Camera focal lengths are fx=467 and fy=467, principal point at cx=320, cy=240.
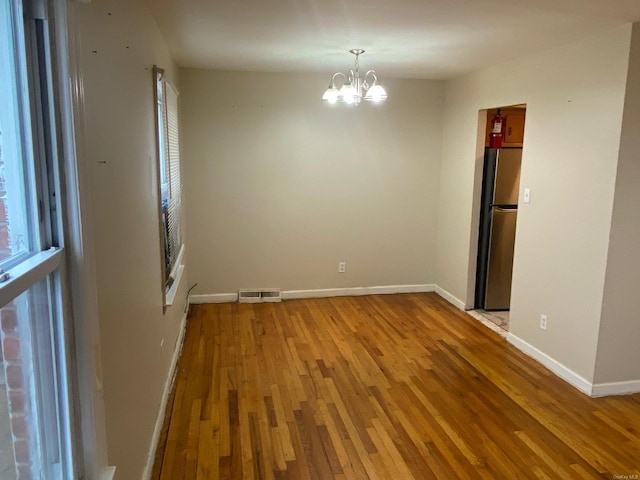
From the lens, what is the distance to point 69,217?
3.73 ft

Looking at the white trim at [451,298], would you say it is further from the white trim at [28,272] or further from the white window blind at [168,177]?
the white trim at [28,272]

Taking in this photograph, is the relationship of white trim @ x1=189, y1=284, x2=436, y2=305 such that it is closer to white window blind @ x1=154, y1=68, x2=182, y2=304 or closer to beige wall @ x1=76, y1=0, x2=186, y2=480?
white window blind @ x1=154, y1=68, x2=182, y2=304

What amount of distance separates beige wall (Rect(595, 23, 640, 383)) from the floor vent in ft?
10.2

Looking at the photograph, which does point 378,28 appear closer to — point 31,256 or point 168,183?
point 168,183

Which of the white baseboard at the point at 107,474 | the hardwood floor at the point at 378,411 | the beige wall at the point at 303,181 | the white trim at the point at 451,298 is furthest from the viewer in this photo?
the white trim at the point at 451,298

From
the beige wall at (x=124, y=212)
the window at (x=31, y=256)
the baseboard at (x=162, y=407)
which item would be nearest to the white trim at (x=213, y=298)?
the baseboard at (x=162, y=407)

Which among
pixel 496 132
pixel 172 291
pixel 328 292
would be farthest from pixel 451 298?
pixel 172 291

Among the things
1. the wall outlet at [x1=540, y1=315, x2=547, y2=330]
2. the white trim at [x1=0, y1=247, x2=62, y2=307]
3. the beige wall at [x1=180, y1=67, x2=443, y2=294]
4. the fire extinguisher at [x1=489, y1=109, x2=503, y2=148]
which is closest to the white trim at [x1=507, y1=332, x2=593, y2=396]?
the wall outlet at [x1=540, y1=315, x2=547, y2=330]

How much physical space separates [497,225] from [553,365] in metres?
1.58

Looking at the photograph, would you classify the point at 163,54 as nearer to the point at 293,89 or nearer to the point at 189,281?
the point at 293,89

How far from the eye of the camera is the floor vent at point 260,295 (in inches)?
199

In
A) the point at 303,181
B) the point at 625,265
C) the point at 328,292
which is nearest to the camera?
the point at 625,265

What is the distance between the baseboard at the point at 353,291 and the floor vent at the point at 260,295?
10cm

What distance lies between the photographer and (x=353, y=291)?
538cm
